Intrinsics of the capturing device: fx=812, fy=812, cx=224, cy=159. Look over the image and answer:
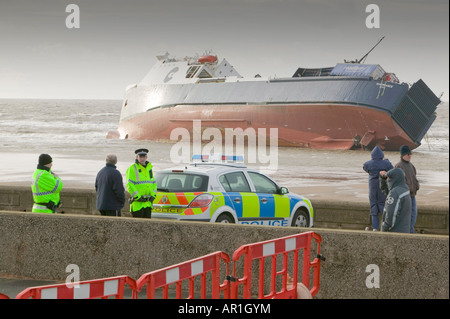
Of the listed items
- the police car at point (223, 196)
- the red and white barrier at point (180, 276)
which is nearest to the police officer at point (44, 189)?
the police car at point (223, 196)

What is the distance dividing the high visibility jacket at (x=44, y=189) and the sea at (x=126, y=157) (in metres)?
23.6

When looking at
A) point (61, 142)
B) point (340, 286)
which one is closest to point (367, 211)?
point (340, 286)

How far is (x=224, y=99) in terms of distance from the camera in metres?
62.8

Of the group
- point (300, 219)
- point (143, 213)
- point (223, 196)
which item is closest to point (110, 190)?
point (143, 213)

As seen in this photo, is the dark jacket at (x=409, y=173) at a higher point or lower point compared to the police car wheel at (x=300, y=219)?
higher

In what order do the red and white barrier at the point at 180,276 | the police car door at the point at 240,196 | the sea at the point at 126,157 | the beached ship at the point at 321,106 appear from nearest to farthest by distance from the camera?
1. the red and white barrier at the point at 180,276
2. the police car door at the point at 240,196
3. the sea at the point at 126,157
4. the beached ship at the point at 321,106

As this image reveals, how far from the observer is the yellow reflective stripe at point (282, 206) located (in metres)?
11.5

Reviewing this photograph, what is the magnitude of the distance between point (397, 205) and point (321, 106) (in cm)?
4956

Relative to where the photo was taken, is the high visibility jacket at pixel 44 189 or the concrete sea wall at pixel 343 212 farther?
the concrete sea wall at pixel 343 212

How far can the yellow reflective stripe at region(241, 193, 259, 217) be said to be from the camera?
10867 millimetres
